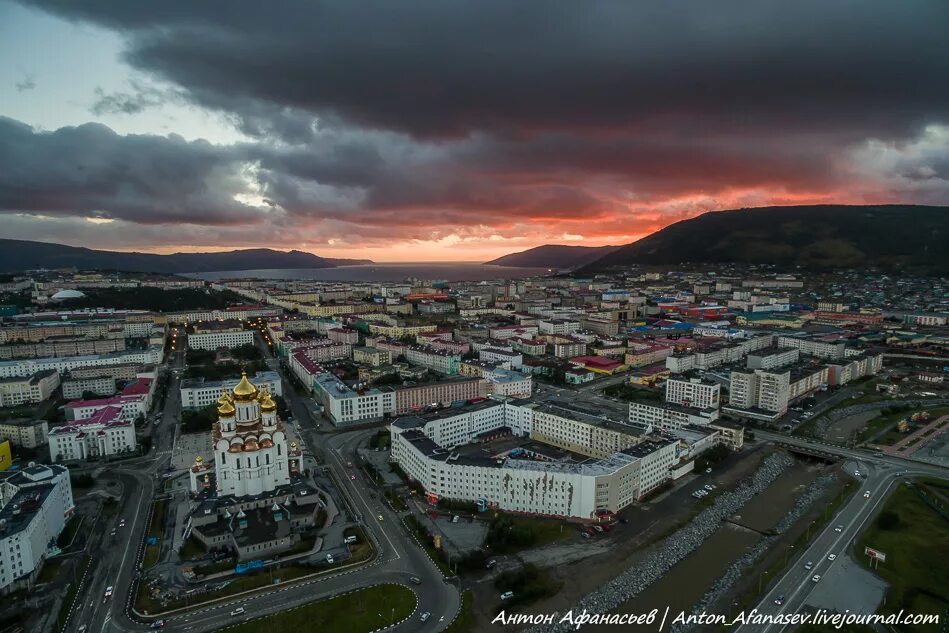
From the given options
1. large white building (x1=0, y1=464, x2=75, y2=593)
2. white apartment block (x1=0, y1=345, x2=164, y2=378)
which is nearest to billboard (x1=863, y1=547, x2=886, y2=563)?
large white building (x1=0, y1=464, x2=75, y2=593)

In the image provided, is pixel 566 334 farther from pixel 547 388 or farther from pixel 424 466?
pixel 424 466

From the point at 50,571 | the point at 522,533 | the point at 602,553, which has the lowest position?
the point at 50,571

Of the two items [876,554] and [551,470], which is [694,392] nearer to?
[876,554]

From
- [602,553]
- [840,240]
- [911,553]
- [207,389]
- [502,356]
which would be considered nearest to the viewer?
[911,553]

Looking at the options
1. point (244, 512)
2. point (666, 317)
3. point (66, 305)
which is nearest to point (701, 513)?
point (244, 512)

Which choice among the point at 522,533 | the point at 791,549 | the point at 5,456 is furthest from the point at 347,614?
the point at 5,456

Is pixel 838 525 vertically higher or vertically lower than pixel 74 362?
lower
